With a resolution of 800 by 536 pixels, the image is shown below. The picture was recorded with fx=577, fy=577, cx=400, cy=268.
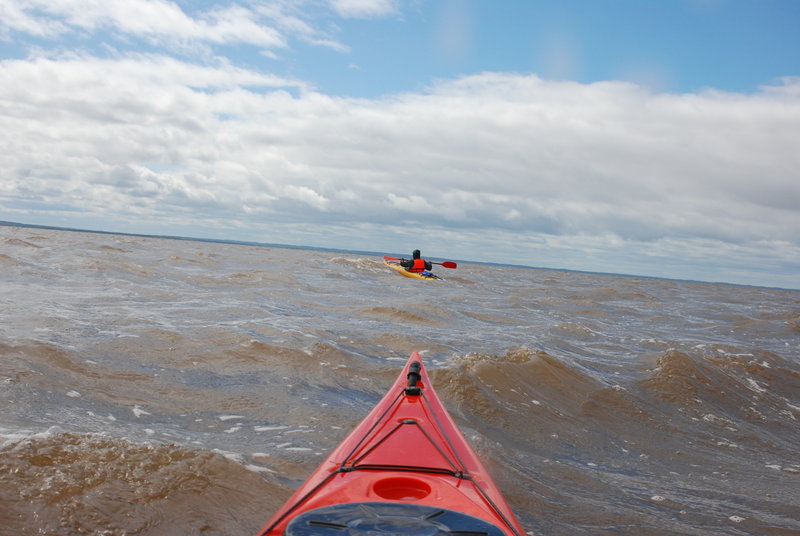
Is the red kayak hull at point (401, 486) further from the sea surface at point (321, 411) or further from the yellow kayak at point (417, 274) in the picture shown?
the yellow kayak at point (417, 274)

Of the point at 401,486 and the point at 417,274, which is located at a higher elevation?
the point at 417,274

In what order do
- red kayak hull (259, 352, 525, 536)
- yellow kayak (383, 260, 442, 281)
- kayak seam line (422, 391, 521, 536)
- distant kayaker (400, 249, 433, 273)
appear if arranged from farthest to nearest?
distant kayaker (400, 249, 433, 273) < yellow kayak (383, 260, 442, 281) < kayak seam line (422, 391, 521, 536) < red kayak hull (259, 352, 525, 536)

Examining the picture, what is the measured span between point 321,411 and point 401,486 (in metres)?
3.07

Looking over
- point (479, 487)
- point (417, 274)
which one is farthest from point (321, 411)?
point (417, 274)

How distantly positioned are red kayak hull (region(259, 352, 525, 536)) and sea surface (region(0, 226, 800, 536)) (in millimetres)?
788

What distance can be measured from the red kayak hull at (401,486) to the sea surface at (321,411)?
79 centimetres

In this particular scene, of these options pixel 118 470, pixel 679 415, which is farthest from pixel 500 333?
pixel 118 470

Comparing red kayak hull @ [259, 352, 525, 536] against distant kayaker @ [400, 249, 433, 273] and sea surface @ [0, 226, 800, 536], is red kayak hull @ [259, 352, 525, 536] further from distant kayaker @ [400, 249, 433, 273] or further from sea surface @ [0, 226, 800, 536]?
distant kayaker @ [400, 249, 433, 273]

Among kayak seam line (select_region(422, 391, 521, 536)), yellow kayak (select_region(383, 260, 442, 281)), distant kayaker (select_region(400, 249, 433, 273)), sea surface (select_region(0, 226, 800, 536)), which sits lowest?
sea surface (select_region(0, 226, 800, 536))

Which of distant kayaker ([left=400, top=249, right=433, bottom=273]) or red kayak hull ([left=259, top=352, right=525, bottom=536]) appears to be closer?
red kayak hull ([left=259, top=352, right=525, bottom=536])

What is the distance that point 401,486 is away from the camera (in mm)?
3516

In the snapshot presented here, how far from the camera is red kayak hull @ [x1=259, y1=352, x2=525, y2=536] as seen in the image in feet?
9.48

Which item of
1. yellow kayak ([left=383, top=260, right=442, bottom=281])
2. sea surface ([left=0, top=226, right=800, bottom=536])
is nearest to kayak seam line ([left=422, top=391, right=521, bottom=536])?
sea surface ([left=0, top=226, right=800, bottom=536])

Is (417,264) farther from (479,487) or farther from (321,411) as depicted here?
(479,487)
